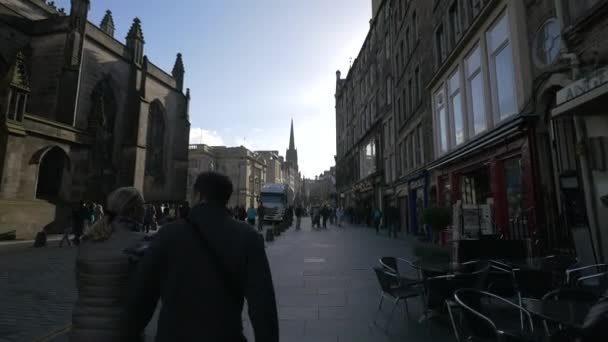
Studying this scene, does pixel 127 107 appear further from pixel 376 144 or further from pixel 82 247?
pixel 82 247

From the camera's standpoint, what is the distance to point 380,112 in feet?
98.6

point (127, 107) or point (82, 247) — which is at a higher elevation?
point (127, 107)

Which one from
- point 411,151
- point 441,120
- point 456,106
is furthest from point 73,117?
point 456,106

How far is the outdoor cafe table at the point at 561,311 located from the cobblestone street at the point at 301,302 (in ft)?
4.58

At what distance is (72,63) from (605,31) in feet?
88.1

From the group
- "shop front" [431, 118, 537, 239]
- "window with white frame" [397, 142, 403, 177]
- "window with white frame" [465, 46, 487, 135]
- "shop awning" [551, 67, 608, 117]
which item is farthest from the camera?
"window with white frame" [397, 142, 403, 177]

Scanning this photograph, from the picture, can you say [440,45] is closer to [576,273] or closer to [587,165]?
[587,165]

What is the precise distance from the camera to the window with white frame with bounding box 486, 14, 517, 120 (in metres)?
10.3

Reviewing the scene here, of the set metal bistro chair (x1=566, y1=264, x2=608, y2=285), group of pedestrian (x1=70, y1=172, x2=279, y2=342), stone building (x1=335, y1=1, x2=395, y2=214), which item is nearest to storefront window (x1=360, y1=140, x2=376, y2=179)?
stone building (x1=335, y1=1, x2=395, y2=214)

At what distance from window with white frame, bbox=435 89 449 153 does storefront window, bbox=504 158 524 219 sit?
4.68m

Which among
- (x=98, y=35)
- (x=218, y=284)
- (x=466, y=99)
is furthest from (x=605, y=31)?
(x=98, y=35)

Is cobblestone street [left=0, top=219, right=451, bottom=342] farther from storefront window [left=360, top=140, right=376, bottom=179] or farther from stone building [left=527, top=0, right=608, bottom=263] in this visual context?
storefront window [left=360, top=140, right=376, bottom=179]

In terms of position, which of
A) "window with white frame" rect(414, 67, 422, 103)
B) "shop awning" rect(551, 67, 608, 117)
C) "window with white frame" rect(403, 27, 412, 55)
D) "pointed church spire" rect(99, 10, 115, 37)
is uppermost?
"pointed church spire" rect(99, 10, 115, 37)

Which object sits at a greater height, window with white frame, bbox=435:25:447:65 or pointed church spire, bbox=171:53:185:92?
pointed church spire, bbox=171:53:185:92
